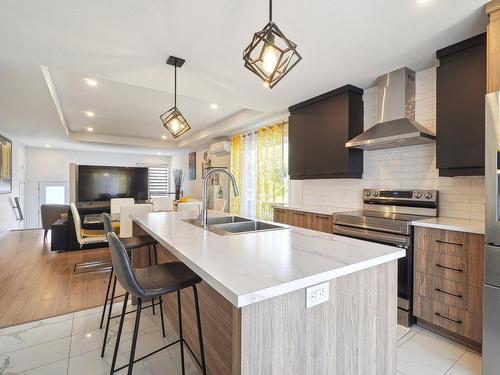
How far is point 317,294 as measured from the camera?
0.98 m

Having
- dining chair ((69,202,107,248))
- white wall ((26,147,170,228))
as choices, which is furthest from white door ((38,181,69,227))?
dining chair ((69,202,107,248))

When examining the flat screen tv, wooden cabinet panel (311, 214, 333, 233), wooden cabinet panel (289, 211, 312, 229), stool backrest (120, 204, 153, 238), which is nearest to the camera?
wooden cabinet panel (311, 214, 333, 233)

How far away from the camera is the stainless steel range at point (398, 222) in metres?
2.22

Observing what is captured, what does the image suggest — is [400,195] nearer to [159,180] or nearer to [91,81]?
[91,81]

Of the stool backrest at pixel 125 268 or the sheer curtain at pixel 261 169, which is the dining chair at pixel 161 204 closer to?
the sheer curtain at pixel 261 169

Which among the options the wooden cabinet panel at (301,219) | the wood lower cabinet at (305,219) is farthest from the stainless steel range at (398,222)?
the wooden cabinet panel at (301,219)

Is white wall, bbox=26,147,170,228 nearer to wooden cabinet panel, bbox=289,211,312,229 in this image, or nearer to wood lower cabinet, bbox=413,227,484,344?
wooden cabinet panel, bbox=289,211,312,229

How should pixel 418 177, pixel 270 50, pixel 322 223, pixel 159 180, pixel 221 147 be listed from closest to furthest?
pixel 270 50
pixel 418 177
pixel 322 223
pixel 221 147
pixel 159 180

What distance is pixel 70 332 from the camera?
211 centimetres

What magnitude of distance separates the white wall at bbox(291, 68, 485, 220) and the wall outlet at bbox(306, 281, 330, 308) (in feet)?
6.80

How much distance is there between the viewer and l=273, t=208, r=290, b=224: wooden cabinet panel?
3646mm

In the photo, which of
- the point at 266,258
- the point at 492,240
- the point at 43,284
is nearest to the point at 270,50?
the point at 266,258

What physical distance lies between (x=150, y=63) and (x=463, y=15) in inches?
100

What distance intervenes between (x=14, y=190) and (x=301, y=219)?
24.4ft
